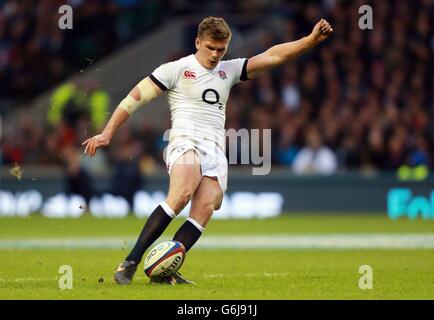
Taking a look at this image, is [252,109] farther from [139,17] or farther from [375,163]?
[139,17]

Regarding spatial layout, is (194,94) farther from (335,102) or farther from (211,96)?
(335,102)

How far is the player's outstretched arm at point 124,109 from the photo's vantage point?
10578 mm

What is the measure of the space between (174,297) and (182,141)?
1.83 meters

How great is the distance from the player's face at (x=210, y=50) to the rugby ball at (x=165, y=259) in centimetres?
173

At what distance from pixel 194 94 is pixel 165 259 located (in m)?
1.62

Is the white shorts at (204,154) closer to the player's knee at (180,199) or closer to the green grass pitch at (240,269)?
the player's knee at (180,199)

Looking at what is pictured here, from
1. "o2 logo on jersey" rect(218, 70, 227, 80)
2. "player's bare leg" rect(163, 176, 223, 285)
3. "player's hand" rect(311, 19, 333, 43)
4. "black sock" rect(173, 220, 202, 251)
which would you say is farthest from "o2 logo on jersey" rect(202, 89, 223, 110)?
"black sock" rect(173, 220, 202, 251)

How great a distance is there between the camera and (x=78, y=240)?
1888 cm

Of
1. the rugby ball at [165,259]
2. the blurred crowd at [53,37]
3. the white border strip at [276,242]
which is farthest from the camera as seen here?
the blurred crowd at [53,37]

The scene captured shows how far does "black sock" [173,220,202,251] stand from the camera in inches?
434

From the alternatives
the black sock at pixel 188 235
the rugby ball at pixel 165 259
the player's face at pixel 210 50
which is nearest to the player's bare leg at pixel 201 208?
the black sock at pixel 188 235

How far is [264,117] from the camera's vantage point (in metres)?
26.4

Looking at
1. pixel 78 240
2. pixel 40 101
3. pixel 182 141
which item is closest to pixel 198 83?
pixel 182 141

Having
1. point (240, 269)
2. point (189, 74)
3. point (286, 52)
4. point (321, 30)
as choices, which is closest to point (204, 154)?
point (189, 74)
